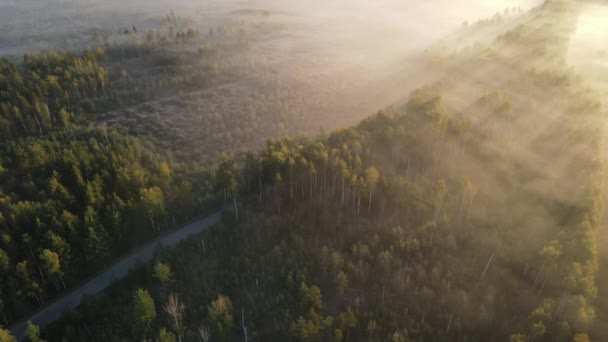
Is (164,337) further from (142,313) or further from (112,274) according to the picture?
(112,274)

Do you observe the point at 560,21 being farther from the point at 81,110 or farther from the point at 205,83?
the point at 81,110

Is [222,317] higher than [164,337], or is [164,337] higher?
[164,337]

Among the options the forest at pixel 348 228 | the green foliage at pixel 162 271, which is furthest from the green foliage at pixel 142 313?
the green foliage at pixel 162 271

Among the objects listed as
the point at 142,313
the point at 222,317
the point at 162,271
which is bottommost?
the point at 222,317

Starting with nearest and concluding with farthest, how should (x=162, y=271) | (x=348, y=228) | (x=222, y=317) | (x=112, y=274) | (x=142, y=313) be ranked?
1. (x=222, y=317)
2. (x=142, y=313)
3. (x=162, y=271)
4. (x=348, y=228)
5. (x=112, y=274)

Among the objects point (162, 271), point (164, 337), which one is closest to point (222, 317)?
point (164, 337)

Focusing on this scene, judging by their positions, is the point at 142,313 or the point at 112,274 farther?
the point at 112,274

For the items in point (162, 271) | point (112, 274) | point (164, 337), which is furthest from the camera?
point (112, 274)

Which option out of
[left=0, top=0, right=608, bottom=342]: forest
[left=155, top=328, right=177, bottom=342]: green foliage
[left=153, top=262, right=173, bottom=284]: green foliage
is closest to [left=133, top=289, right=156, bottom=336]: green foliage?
[left=0, top=0, right=608, bottom=342]: forest

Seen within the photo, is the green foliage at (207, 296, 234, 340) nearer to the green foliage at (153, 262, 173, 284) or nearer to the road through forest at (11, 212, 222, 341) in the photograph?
the green foliage at (153, 262, 173, 284)
